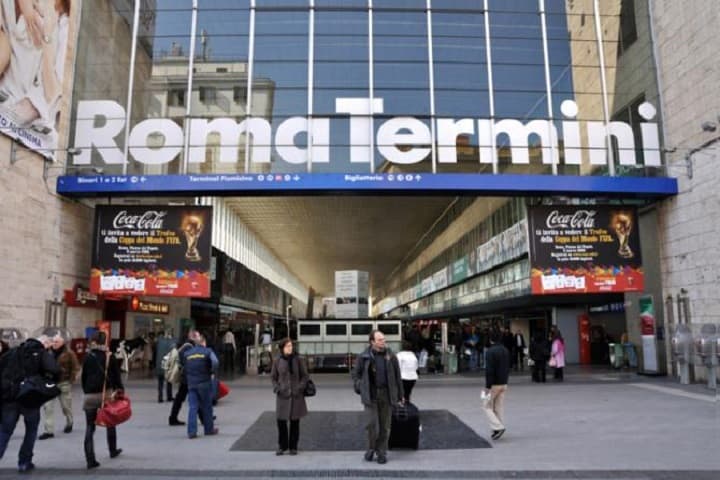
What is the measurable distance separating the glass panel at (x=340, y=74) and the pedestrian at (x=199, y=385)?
33.9ft

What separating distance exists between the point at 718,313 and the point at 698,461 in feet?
34.2

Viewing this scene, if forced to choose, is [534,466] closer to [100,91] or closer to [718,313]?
[718,313]

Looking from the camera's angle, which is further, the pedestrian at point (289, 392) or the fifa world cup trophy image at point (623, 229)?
the fifa world cup trophy image at point (623, 229)

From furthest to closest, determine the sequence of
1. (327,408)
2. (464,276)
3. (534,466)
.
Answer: (464,276) < (327,408) < (534,466)

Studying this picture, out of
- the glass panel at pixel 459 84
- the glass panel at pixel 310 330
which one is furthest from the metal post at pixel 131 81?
the glass panel at pixel 459 84

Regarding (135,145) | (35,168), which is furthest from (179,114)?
(35,168)

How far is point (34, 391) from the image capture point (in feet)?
23.6

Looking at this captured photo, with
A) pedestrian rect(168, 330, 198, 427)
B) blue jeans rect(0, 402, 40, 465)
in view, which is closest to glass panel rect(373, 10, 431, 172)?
pedestrian rect(168, 330, 198, 427)

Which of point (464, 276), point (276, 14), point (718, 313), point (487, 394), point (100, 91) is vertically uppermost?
point (276, 14)

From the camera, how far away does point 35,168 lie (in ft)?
54.5

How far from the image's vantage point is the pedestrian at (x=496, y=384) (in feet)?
29.2

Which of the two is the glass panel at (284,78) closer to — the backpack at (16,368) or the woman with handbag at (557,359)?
the woman with handbag at (557,359)

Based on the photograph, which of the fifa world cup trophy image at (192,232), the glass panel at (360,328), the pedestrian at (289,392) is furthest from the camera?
the glass panel at (360,328)

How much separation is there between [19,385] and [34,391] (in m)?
0.20
